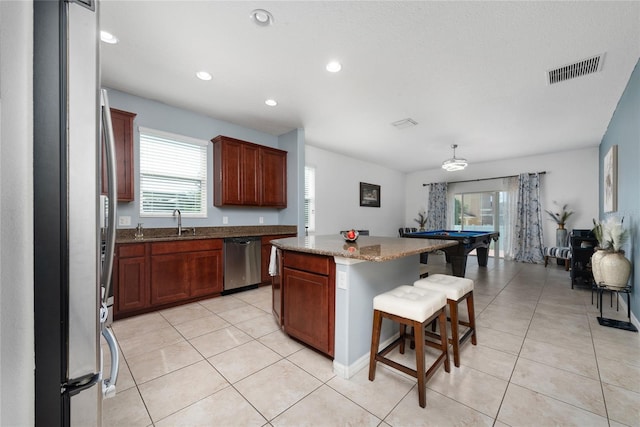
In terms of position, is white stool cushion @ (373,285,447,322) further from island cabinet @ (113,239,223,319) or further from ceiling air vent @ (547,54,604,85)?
ceiling air vent @ (547,54,604,85)

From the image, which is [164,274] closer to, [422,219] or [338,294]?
[338,294]

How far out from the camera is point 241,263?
3715 mm

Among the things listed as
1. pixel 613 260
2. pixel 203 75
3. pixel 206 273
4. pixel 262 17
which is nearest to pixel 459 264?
pixel 613 260

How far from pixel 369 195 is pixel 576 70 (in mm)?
4881

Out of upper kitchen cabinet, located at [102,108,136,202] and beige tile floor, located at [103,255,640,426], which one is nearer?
beige tile floor, located at [103,255,640,426]

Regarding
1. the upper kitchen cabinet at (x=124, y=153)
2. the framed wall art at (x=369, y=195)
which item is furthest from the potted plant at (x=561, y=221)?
the upper kitchen cabinet at (x=124, y=153)

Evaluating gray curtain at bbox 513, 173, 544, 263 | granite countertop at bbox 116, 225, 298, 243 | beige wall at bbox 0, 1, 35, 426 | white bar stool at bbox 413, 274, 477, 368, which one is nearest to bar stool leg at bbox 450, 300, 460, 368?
white bar stool at bbox 413, 274, 477, 368

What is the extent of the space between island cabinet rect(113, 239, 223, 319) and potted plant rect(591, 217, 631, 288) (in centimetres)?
450

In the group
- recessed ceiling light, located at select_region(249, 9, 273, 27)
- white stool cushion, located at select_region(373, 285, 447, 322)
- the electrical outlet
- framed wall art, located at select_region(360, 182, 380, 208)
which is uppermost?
recessed ceiling light, located at select_region(249, 9, 273, 27)

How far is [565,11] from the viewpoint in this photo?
1890mm

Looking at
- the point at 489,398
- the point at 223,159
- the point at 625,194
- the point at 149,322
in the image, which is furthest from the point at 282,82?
the point at 625,194

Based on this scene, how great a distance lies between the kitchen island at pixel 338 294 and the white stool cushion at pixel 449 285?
271mm

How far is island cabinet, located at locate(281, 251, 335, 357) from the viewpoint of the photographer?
6.22 ft

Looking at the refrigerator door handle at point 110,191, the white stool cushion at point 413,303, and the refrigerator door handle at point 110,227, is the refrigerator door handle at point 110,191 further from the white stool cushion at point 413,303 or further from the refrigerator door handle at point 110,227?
the white stool cushion at point 413,303
